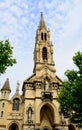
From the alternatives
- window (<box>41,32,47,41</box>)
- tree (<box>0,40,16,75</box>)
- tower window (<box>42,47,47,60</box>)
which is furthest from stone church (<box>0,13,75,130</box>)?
tree (<box>0,40,16,75</box>)

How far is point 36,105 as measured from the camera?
38.3m

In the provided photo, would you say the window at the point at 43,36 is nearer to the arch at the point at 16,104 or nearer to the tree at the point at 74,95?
the arch at the point at 16,104

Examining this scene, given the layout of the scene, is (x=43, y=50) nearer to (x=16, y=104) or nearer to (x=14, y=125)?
(x=16, y=104)

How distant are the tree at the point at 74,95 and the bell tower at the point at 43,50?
2009 cm

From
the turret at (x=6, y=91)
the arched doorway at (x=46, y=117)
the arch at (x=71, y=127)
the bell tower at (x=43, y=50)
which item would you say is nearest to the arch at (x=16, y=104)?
the turret at (x=6, y=91)

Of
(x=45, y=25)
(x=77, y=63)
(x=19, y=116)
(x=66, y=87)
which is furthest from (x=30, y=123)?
(x=45, y=25)

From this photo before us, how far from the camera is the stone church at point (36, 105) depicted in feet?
122

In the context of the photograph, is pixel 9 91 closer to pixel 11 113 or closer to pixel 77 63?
pixel 11 113

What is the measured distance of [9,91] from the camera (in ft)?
133

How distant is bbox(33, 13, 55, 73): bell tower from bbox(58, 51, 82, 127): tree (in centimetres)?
→ 2009

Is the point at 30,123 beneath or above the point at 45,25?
beneath

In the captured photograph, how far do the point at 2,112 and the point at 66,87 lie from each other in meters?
Answer: 17.9

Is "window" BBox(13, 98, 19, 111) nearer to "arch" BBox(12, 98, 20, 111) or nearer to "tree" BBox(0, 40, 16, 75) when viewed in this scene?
"arch" BBox(12, 98, 20, 111)

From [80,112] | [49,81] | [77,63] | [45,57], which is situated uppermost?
[45,57]
